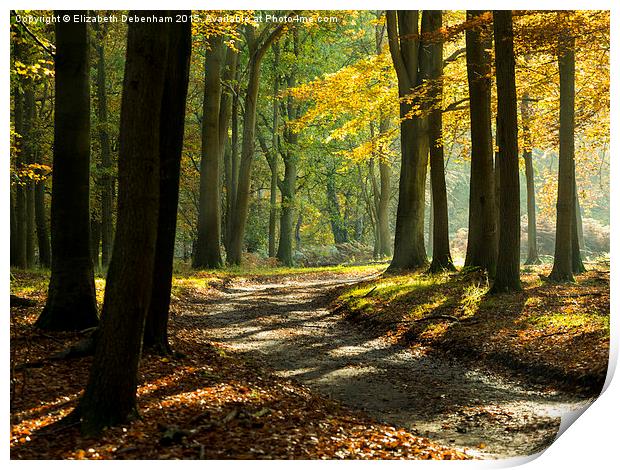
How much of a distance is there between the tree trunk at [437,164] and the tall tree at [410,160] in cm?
61

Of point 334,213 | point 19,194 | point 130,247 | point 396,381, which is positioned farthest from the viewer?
point 334,213

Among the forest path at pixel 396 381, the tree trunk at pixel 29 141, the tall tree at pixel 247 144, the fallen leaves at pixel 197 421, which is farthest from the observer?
the tall tree at pixel 247 144

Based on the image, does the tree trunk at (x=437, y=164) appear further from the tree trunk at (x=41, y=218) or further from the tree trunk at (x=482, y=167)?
the tree trunk at (x=41, y=218)

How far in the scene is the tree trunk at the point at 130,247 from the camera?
4785 mm

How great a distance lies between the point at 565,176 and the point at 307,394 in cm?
809

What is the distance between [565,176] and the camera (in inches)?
491

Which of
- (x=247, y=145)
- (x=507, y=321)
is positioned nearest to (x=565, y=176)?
(x=507, y=321)

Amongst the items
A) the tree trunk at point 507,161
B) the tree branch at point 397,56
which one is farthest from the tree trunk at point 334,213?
the tree trunk at point 507,161

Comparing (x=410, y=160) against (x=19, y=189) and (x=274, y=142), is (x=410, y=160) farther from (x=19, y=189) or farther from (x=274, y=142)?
(x=274, y=142)

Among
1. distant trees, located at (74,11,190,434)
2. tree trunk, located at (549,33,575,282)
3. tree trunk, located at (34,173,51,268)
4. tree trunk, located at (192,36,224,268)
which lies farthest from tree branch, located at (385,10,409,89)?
distant trees, located at (74,11,190,434)

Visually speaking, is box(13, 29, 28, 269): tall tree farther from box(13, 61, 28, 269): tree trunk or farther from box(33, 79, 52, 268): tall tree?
box(33, 79, 52, 268): tall tree

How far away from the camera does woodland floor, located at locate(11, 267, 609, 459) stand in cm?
483

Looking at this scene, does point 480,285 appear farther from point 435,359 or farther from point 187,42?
point 187,42
